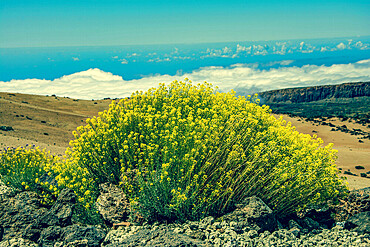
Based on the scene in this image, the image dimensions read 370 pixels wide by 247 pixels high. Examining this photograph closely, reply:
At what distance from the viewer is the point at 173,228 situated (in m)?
6.14

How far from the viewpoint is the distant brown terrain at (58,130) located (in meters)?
27.0

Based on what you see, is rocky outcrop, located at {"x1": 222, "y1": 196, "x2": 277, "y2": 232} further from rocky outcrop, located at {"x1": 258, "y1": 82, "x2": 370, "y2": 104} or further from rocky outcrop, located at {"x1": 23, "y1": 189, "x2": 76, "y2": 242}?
rocky outcrop, located at {"x1": 258, "y1": 82, "x2": 370, "y2": 104}

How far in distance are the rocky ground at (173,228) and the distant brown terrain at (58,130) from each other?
14.6 metres

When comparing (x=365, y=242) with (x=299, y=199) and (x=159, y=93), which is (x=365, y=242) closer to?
(x=299, y=199)

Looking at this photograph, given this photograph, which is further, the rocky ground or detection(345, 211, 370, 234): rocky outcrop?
detection(345, 211, 370, 234): rocky outcrop

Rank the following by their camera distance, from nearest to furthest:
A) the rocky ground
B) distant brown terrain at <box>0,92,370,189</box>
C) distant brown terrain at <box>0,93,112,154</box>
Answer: the rocky ground, distant brown terrain at <box>0,92,370,189</box>, distant brown terrain at <box>0,93,112,154</box>

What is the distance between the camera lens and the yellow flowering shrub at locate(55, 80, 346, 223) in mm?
6633

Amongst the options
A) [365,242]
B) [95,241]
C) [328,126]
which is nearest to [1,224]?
[95,241]

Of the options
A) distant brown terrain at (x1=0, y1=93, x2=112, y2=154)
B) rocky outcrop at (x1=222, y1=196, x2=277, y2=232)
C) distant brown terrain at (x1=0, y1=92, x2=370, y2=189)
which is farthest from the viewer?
distant brown terrain at (x1=0, y1=93, x2=112, y2=154)

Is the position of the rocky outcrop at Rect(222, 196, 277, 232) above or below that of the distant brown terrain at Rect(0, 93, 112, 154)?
above

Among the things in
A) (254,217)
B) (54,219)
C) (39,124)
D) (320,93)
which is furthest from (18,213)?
(320,93)

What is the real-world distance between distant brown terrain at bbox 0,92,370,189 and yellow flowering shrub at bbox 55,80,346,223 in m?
14.6

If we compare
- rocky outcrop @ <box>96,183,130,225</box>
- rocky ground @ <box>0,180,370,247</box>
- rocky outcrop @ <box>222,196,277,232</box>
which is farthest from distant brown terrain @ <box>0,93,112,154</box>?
rocky outcrop @ <box>222,196,277,232</box>

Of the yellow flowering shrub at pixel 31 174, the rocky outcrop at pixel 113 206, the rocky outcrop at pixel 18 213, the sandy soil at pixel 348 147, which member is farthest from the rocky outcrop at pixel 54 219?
the sandy soil at pixel 348 147
